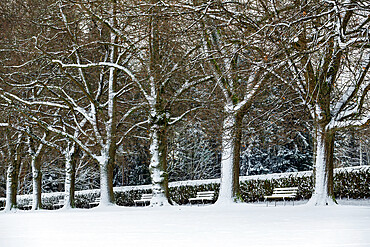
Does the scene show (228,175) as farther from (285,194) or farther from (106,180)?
(106,180)

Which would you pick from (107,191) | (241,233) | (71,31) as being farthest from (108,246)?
(71,31)

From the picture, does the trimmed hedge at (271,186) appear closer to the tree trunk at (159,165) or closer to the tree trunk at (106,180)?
the tree trunk at (159,165)

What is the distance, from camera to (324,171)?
13.5m

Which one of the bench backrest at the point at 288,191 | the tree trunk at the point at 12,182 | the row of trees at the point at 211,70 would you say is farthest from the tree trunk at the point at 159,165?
the tree trunk at the point at 12,182

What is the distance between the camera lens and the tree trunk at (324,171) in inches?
525

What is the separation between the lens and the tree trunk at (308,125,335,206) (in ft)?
43.8

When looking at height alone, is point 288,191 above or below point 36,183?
above

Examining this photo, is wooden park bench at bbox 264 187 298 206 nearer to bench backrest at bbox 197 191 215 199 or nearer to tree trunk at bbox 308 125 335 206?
bench backrest at bbox 197 191 215 199

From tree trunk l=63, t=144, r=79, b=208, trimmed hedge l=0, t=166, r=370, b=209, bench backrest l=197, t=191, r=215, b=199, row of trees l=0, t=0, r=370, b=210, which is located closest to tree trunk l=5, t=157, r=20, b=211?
row of trees l=0, t=0, r=370, b=210

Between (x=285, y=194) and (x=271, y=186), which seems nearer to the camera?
(x=285, y=194)

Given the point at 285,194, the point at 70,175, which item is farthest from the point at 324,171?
the point at 70,175

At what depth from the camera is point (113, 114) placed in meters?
18.2

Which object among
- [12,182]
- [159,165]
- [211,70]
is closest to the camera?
[211,70]

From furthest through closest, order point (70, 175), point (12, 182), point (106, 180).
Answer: point (12, 182), point (70, 175), point (106, 180)
